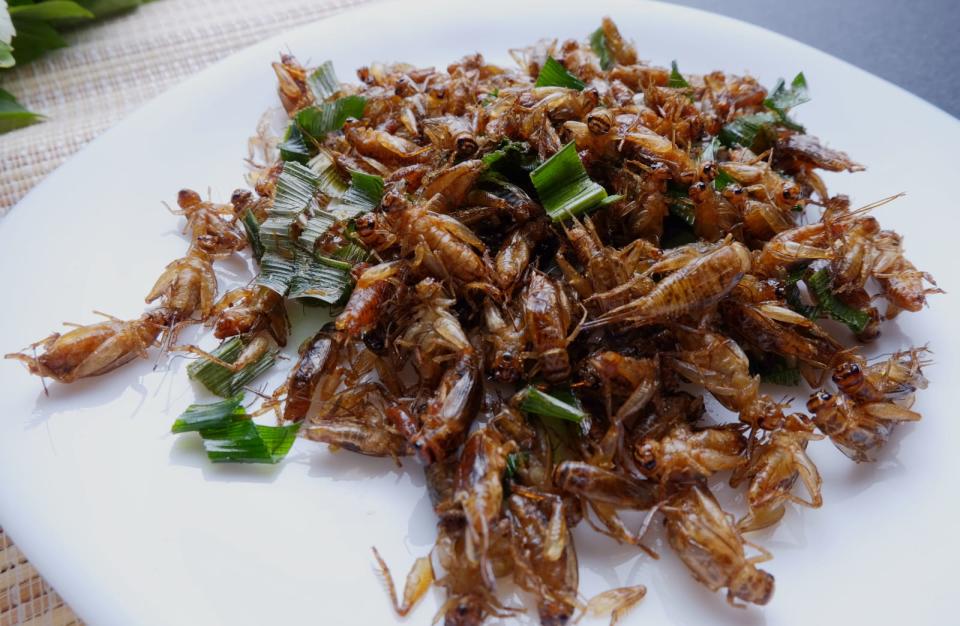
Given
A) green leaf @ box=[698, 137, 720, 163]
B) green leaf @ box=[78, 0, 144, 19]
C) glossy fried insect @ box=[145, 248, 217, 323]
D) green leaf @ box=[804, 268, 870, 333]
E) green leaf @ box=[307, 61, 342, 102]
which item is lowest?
glossy fried insect @ box=[145, 248, 217, 323]

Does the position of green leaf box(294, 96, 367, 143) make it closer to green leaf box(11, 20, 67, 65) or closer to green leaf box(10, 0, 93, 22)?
green leaf box(10, 0, 93, 22)

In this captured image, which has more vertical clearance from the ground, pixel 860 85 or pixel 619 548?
pixel 860 85

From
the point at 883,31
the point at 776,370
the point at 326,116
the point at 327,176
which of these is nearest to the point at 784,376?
the point at 776,370

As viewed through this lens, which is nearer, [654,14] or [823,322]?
[823,322]

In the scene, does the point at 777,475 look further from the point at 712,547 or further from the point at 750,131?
the point at 750,131

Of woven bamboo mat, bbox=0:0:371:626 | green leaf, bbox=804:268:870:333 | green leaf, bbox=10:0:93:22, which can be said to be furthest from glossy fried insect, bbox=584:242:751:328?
green leaf, bbox=10:0:93:22

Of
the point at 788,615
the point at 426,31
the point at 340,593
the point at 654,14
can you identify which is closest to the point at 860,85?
the point at 654,14

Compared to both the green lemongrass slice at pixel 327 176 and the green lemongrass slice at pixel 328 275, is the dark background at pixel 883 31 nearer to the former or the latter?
the green lemongrass slice at pixel 327 176

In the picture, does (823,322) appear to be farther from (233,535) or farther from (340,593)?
(233,535)
